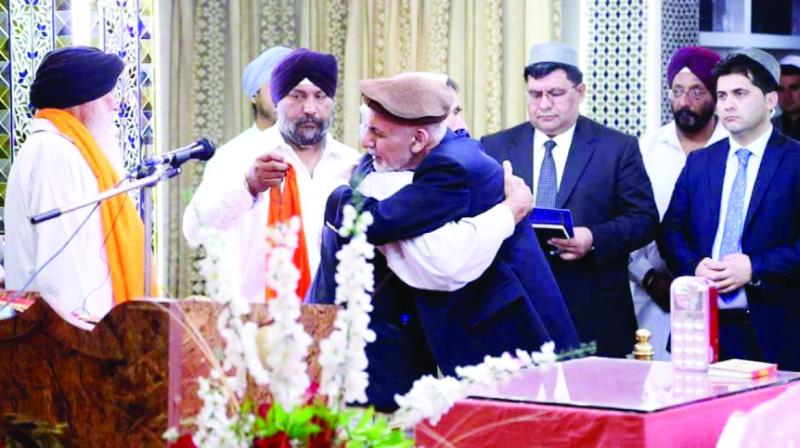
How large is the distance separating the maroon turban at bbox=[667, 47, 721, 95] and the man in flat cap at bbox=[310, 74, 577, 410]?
231 centimetres

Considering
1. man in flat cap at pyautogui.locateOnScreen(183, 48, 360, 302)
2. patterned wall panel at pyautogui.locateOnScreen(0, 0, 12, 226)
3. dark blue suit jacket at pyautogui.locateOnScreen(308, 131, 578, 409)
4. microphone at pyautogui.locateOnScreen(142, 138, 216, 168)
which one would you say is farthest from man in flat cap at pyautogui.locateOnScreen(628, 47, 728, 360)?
patterned wall panel at pyautogui.locateOnScreen(0, 0, 12, 226)

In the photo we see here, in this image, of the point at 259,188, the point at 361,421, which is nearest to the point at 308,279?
the point at 259,188

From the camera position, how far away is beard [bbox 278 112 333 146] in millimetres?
5223

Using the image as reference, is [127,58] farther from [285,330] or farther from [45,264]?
[285,330]

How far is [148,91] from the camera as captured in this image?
7023mm

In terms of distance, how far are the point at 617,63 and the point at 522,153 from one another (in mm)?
1346

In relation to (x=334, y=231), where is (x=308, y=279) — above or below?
below

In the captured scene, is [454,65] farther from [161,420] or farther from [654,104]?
[161,420]

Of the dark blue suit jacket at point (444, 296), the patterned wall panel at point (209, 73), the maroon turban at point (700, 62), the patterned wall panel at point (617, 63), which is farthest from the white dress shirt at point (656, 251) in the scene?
the patterned wall panel at point (209, 73)

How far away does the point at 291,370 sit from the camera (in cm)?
174

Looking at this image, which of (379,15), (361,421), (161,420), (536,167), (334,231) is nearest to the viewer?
(361,421)

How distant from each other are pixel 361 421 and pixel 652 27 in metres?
5.04

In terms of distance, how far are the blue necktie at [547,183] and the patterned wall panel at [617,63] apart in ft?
3.99

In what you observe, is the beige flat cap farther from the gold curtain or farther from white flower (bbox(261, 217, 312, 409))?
the gold curtain
